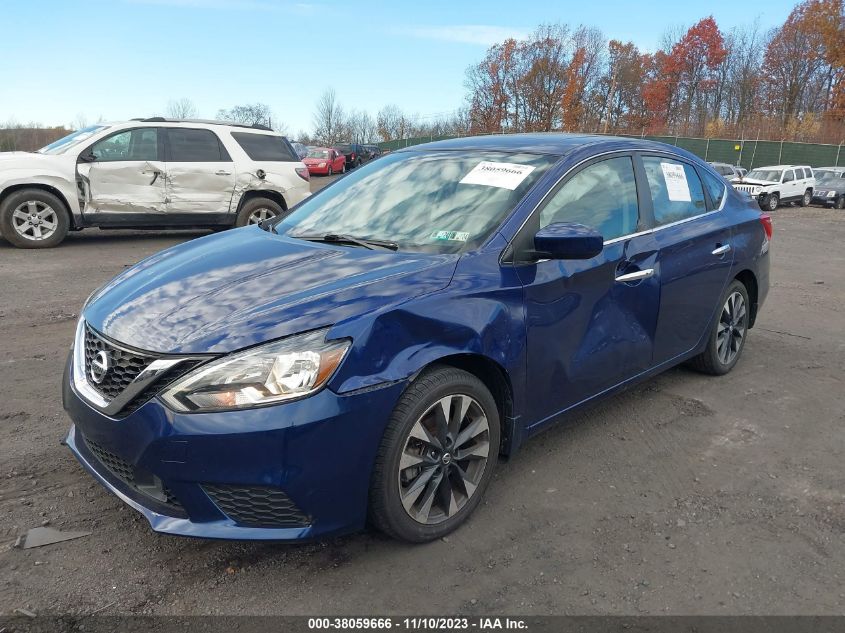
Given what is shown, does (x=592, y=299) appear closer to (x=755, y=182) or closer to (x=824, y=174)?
(x=755, y=182)

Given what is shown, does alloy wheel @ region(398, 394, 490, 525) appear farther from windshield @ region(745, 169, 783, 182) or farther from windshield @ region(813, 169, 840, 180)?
windshield @ region(813, 169, 840, 180)

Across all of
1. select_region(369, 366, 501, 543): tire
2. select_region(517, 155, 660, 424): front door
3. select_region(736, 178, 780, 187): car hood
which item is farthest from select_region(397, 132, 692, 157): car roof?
select_region(736, 178, 780, 187): car hood

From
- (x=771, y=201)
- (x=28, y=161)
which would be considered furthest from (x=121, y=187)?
(x=771, y=201)

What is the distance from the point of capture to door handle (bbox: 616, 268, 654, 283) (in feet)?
11.5

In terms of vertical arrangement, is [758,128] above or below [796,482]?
above

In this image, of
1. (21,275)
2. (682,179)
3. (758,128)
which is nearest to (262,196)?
(21,275)

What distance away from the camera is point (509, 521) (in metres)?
2.98

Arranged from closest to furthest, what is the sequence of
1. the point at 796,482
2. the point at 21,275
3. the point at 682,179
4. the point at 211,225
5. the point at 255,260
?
the point at 255,260 → the point at 796,482 → the point at 682,179 → the point at 21,275 → the point at 211,225

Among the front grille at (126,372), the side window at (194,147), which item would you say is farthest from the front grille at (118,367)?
the side window at (194,147)

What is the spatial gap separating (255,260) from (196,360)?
0.82 m

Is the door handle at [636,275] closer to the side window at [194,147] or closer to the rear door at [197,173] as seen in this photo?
the rear door at [197,173]

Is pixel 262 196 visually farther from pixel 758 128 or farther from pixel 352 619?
pixel 758 128

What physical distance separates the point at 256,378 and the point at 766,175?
2754 cm

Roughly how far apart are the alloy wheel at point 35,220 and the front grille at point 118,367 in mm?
8037
